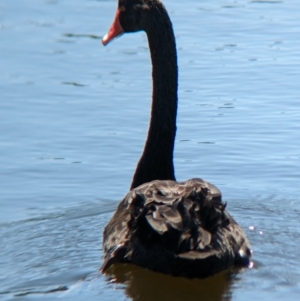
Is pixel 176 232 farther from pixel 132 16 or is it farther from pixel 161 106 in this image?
pixel 132 16

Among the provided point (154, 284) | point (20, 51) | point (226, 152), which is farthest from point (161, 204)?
point (20, 51)

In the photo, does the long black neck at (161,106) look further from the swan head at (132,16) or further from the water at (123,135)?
the water at (123,135)

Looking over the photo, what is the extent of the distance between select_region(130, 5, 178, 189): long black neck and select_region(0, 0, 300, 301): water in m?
0.68

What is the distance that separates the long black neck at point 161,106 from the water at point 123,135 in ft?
2.22

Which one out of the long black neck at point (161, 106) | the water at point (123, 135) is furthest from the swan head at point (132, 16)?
the water at point (123, 135)

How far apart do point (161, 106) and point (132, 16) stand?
82cm

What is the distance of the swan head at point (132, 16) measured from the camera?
9.12 m

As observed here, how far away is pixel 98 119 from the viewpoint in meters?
11.5

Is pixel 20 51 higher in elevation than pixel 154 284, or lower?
higher

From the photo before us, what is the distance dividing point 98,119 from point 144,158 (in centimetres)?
258

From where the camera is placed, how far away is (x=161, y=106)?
921cm

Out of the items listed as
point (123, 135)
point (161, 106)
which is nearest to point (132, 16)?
point (161, 106)

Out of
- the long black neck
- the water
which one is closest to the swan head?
the long black neck

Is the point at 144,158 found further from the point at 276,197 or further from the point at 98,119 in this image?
the point at 98,119
